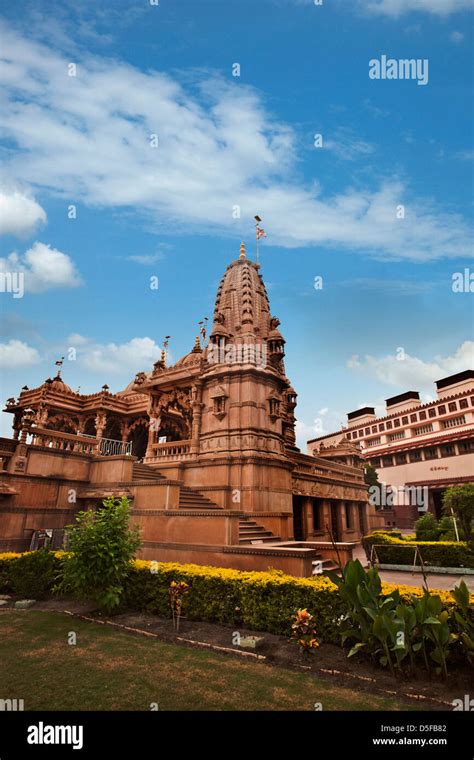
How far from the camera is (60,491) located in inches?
646

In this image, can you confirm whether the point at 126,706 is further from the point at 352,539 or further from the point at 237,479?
the point at 352,539

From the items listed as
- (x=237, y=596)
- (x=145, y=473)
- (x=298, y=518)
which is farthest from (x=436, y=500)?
(x=237, y=596)

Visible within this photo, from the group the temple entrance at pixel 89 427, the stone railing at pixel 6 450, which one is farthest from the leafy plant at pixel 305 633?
the temple entrance at pixel 89 427

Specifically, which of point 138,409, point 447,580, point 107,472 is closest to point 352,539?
point 447,580

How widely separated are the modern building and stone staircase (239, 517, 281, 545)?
23660mm

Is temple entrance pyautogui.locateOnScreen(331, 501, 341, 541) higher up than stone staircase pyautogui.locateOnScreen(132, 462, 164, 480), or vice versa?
stone staircase pyautogui.locateOnScreen(132, 462, 164, 480)

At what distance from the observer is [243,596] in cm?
900

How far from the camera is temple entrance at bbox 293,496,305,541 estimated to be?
22688mm

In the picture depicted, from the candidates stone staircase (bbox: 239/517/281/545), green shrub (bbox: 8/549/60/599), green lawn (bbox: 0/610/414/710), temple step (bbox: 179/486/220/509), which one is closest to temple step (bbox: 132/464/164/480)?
temple step (bbox: 179/486/220/509)

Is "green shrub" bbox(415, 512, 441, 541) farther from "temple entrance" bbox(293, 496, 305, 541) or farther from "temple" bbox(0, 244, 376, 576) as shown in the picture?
"temple entrance" bbox(293, 496, 305, 541)

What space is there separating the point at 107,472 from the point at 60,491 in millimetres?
1997

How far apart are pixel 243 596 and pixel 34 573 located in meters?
6.44

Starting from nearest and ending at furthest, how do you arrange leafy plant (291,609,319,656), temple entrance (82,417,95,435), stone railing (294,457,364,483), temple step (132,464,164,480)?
leafy plant (291,609,319,656)
temple step (132,464,164,480)
stone railing (294,457,364,483)
temple entrance (82,417,95,435)

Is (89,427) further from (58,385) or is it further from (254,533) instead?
(254,533)
